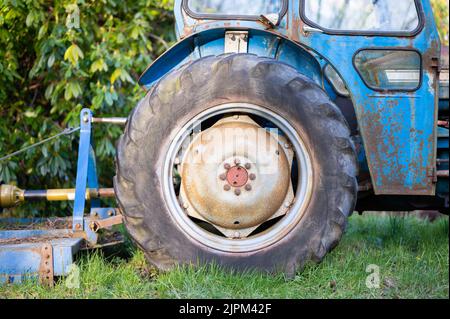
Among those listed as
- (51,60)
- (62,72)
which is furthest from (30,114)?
(51,60)

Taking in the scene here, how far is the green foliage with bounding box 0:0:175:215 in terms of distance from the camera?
4.61 metres

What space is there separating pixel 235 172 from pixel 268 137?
281mm

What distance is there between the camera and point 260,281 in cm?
283

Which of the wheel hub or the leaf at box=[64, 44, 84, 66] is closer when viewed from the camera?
the wheel hub

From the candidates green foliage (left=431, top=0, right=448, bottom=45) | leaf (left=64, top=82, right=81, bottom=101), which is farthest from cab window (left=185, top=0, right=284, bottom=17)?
green foliage (left=431, top=0, right=448, bottom=45)

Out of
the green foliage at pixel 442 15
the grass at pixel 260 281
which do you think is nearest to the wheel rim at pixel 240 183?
the grass at pixel 260 281

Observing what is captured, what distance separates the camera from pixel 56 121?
5.19 m

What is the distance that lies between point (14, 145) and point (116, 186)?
2.25m

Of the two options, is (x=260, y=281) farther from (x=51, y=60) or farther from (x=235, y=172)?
(x=51, y=60)

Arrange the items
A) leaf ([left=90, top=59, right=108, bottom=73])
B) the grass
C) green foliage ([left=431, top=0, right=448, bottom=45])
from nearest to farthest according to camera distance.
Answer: the grass
leaf ([left=90, top=59, right=108, bottom=73])
green foliage ([left=431, top=0, right=448, bottom=45])

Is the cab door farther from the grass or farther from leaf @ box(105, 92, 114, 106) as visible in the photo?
leaf @ box(105, 92, 114, 106)

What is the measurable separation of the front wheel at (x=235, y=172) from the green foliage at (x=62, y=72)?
1.81 meters

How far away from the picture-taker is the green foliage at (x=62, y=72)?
4613mm

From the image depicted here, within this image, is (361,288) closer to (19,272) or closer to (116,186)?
(116,186)
